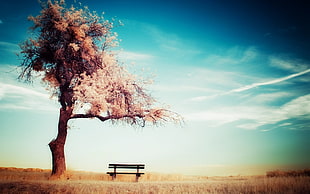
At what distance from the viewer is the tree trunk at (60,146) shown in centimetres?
1775

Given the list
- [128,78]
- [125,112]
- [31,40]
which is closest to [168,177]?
[125,112]

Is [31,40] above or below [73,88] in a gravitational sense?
above

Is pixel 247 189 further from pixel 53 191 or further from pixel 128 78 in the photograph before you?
pixel 128 78

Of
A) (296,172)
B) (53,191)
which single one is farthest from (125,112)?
(296,172)

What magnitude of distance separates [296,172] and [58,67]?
20.3 meters

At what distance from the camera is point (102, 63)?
64.9 feet

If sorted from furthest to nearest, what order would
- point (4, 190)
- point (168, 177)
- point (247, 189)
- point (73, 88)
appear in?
point (168, 177) → point (73, 88) → point (247, 189) → point (4, 190)

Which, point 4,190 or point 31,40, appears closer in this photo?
point 4,190

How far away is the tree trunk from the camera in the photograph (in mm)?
17750

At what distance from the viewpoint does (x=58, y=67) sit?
19.2 meters

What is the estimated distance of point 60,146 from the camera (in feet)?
59.8

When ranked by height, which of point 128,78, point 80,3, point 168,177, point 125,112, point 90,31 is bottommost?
point 168,177

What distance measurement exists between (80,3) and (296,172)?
70.1ft

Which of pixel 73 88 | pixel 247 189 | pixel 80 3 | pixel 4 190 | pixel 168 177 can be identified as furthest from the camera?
pixel 168 177
